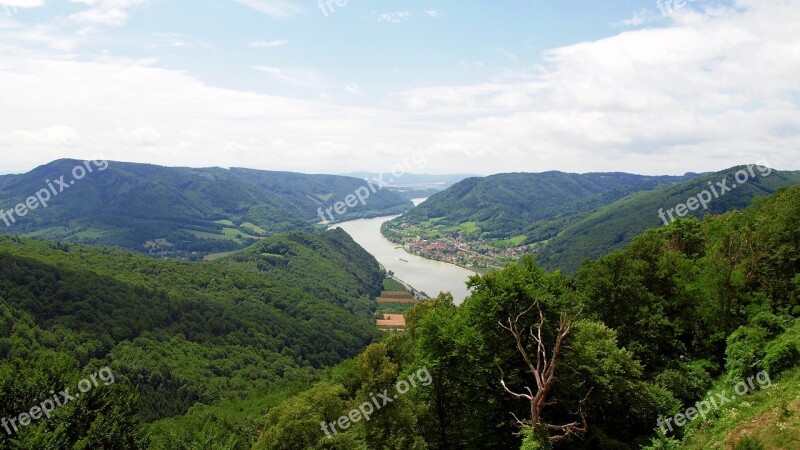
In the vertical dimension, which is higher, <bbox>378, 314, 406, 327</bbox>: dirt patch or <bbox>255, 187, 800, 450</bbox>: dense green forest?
<bbox>255, 187, 800, 450</bbox>: dense green forest

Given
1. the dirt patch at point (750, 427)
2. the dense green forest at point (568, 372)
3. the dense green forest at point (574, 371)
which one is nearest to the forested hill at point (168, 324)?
the dense green forest at point (568, 372)

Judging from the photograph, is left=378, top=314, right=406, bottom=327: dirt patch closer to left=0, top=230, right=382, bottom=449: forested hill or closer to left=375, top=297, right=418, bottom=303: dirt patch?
left=0, top=230, right=382, bottom=449: forested hill

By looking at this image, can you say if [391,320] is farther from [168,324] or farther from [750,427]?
[750,427]

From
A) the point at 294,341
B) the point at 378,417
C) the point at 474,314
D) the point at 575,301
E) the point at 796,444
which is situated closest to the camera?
the point at 796,444

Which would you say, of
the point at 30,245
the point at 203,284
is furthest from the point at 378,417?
the point at 30,245

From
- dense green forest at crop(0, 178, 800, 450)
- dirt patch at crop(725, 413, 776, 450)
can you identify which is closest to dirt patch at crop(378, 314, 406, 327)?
dense green forest at crop(0, 178, 800, 450)

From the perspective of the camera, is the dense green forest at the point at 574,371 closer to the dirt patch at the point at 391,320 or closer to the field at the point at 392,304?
the field at the point at 392,304

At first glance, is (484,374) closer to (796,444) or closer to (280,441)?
(280,441)

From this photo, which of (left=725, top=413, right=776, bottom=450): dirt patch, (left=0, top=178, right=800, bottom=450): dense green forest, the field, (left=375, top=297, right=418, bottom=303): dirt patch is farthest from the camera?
(left=375, top=297, right=418, bottom=303): dirt patch
